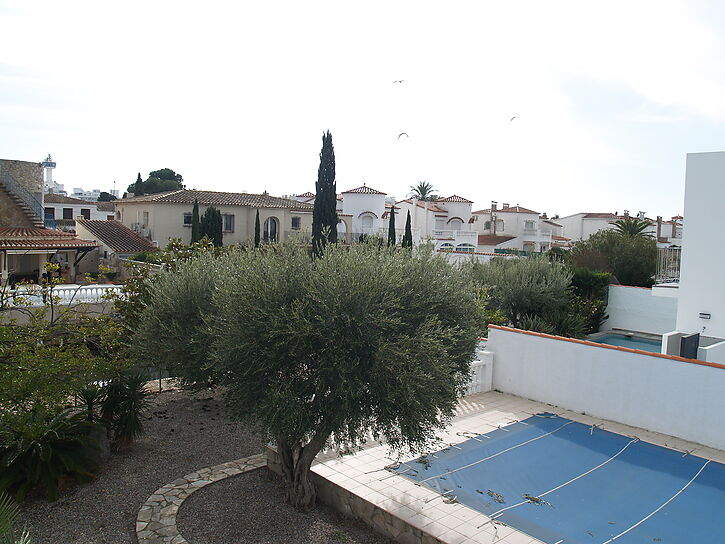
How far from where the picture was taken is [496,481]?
8.38 metres

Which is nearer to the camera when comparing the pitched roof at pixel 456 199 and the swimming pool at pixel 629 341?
the swimming pool at pixel 629 341

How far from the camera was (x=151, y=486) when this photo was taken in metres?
8.27

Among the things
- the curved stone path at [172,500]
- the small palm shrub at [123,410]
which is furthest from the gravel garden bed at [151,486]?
the small palm shrub at [123,410]

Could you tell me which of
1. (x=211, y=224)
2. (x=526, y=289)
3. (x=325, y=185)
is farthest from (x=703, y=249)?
(x=211, y=224)

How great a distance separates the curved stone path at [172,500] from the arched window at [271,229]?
102 ft

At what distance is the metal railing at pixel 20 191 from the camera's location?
26656 millimetres

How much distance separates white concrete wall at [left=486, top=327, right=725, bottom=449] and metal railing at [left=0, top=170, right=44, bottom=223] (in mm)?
23879

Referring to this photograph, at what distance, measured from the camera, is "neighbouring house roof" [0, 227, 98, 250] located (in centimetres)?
2161

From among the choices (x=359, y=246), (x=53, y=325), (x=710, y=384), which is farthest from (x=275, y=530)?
(x=710, y=384)

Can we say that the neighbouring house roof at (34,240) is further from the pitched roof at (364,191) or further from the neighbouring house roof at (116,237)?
the pitched roof at (364,191)

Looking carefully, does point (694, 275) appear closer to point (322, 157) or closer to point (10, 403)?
point (10, 403)

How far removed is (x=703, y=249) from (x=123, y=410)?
1409cm

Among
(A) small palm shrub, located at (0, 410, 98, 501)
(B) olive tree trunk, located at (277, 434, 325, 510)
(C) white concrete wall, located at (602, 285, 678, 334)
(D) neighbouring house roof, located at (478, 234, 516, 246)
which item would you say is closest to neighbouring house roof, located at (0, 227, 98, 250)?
(A) small palm shrub, located at (0, 410, 98, 501)

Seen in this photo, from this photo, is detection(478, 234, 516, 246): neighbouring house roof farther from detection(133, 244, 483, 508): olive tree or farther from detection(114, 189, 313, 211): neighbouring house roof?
detection(133, 244, 483, 508): olive tree
